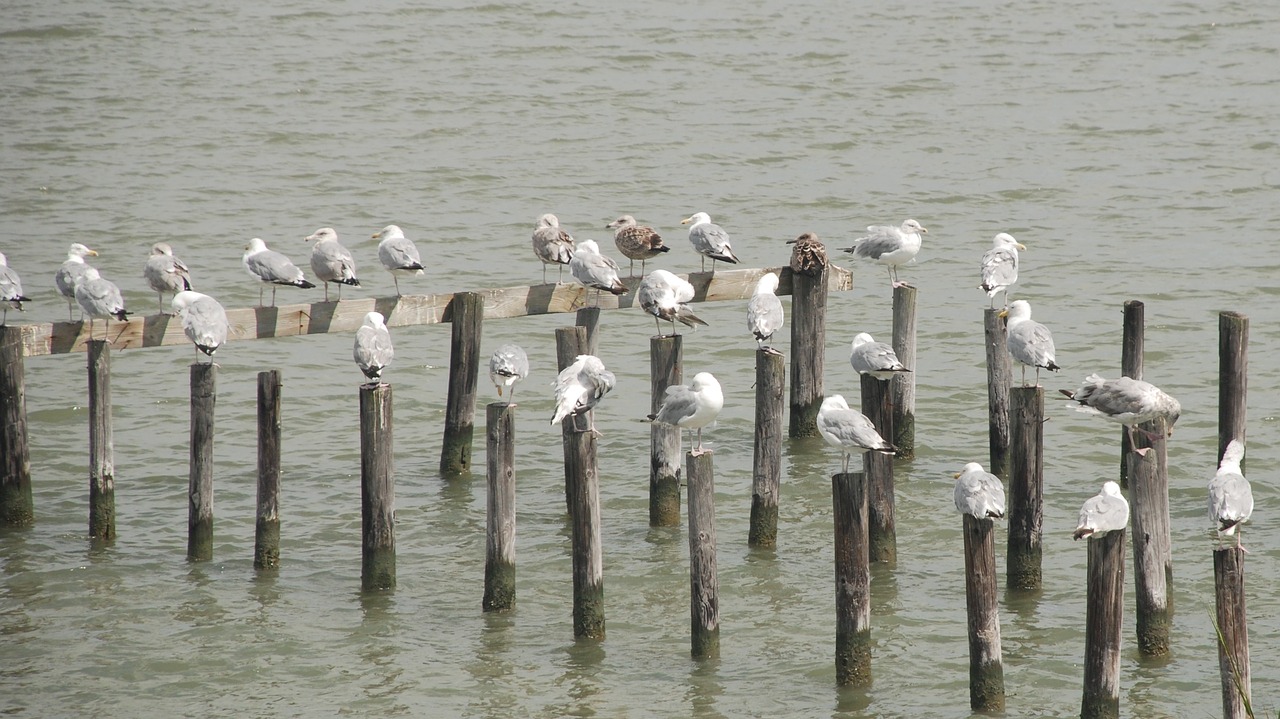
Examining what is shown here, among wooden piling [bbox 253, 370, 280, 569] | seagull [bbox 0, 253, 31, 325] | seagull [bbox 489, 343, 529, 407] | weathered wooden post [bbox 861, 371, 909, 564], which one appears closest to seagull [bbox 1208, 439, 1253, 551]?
weathered wooden post [bbox 861, 371, 909, 564]

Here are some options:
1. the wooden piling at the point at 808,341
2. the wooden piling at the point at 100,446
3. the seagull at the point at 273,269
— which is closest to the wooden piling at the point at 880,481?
the wooden piling at the point at 808,341

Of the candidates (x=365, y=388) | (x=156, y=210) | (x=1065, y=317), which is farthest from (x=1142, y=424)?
(x=156, y=210)

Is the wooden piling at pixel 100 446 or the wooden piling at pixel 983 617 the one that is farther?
the wooden piling at pixel 100 446

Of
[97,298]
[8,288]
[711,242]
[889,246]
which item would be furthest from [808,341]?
[8,288]

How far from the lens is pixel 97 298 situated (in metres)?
11.1

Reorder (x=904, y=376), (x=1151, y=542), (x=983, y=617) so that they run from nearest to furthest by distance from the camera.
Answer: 1. (x=983, y=617)
2. (x=1151, y=542)
3. (x=904, y=376)

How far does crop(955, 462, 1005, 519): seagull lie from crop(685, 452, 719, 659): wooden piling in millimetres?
1406

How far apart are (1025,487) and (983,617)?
2161 mm

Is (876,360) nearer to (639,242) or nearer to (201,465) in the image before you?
(639,242)

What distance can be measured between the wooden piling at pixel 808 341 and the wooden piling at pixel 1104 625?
193 inches

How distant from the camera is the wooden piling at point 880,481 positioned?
404 inches

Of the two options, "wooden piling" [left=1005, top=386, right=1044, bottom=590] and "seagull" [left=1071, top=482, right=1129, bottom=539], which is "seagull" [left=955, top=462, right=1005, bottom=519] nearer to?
"seagull" [left=1071, top=482, right=1129, bottom=539]

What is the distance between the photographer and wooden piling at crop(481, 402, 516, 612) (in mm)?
9477

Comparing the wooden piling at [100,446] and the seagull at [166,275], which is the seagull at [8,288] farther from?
the wooden piling at [100,446]
